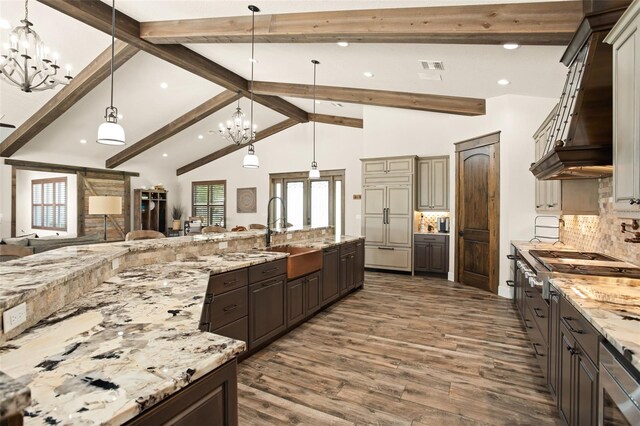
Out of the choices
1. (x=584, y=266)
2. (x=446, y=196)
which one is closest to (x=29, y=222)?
(x=446, y=196)

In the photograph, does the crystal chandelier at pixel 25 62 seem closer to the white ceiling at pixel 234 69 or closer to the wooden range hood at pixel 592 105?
the white ceiling at pixel 234 69

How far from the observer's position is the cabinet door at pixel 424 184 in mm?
6645

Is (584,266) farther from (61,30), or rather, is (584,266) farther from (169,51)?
(61,30)

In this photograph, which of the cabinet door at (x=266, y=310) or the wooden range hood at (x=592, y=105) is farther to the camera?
the cabinet door at (x=266, y=310)

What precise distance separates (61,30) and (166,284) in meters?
4.50

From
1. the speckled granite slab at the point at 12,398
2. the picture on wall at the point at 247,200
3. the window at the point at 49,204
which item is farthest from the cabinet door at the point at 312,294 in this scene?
the window at the point at 49,204

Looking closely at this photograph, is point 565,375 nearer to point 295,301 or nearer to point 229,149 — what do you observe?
point 295,301

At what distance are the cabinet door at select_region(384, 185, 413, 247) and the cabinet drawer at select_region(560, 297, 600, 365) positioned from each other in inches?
186

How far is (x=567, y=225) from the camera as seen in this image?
13.7 ft

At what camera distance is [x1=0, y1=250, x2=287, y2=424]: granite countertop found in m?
0.81

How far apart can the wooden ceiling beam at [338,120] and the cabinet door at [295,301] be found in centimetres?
562

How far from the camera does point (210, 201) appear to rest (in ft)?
35.8

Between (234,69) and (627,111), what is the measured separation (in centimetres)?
575

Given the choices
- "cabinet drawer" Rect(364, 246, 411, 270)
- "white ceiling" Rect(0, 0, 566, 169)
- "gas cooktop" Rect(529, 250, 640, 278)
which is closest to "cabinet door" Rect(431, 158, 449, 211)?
"cabinet drawer" Rect(364, 246, 411, 270)
